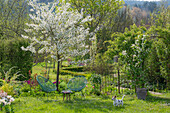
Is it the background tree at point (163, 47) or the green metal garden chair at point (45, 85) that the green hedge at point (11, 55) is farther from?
the background tree at point (163, 47)

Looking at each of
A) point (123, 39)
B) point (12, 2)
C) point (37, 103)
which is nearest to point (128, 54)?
point (123, 39)

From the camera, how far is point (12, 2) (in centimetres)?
1505

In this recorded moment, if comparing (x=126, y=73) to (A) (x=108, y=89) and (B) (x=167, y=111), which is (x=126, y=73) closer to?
(A) (x=108, y=89)

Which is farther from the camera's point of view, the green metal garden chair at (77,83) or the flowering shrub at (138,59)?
the flowering shrub at (138,59)

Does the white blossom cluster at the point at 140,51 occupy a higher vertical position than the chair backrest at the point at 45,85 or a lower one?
higher

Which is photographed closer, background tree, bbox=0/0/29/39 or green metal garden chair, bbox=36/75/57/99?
green metal garden chair, bbox=36/75/57/99

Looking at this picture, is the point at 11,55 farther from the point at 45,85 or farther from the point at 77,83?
the point at 77,83

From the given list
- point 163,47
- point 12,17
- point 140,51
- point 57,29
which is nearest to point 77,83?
point 57,29

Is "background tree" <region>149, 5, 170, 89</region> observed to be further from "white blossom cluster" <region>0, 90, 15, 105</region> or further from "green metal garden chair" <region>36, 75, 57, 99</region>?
"white blossom cluster" <region>0, 90, 15, 105</region>

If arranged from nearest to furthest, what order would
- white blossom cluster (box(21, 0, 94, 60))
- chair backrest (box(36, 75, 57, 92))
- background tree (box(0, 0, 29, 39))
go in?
1. chair backrest (box(36, 75, 57, 92))
2. white blossom cluster (box(21, 0, 94, 60))
3. background tree (box(0, 0, 29, 39))

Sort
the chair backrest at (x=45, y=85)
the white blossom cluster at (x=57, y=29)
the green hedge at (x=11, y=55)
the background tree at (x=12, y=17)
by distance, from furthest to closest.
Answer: the background tree at (x=12, y=17) → the green hedge at (x=11, y=55) → the white blossom cluster at (x=57, y=29) → the chair backrest at (x=45, y=85)

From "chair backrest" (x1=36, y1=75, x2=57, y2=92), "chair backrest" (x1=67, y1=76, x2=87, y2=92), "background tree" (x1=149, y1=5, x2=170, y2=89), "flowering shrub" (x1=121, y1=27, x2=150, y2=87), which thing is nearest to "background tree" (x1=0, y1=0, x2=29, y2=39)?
"chair backrest" (x1=36, y1=75, x2=57, y2=92)

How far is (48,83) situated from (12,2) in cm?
1010

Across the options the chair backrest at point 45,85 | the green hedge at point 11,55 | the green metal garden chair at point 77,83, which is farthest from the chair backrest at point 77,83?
the green hedge at point 11,55
